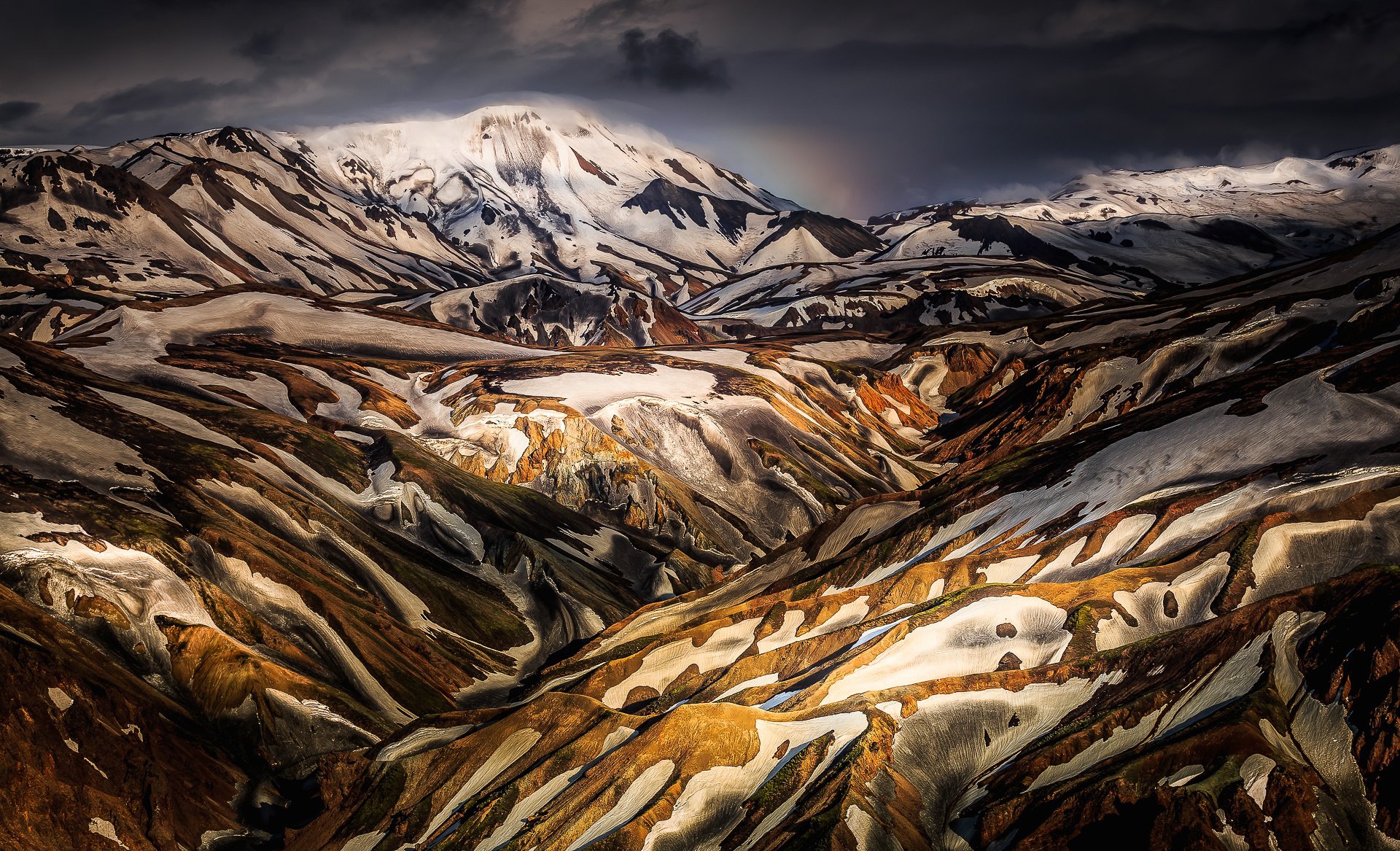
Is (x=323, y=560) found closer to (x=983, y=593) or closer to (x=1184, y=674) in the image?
(x=983, y=593)

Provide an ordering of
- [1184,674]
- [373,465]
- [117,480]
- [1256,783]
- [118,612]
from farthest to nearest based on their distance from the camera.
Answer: [373,465], [117,480], [118,612], [1184,674], [1256,783]

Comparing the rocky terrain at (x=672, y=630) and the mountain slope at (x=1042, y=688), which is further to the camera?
the rocky terrain at (x=672, y=630)

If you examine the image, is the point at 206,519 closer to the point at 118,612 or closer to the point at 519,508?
the point at 118,612

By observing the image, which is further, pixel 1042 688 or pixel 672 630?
pixel 672 630

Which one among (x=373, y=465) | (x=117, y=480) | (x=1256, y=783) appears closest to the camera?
(x=1256, y=783)

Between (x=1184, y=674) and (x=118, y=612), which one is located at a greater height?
(x=1184, y=674)

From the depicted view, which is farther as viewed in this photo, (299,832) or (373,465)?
(373,465)

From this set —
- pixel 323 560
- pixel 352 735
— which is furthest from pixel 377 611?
pixel 352 735

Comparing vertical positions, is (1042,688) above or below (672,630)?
above

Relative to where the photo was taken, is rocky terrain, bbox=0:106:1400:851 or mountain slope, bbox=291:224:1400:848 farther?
rocky terrain, bbox=0:106:1400:851

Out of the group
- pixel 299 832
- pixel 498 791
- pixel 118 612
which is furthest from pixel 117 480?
pixel 498 791

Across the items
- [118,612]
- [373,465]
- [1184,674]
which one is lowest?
[373,465]
